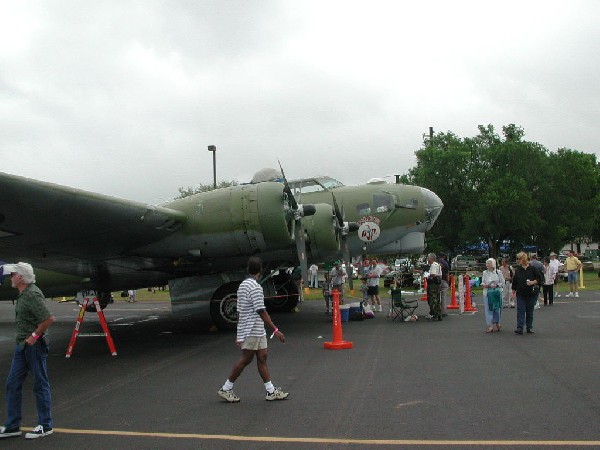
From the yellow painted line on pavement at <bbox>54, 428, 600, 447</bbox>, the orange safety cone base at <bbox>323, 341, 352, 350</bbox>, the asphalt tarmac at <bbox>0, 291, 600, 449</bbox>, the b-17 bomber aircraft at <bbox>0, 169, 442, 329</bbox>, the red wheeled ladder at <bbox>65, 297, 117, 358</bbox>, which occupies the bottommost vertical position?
the yellow painted line on pavement at <bbox>54, 428, 600, 447</bbox>

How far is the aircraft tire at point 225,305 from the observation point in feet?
45.5

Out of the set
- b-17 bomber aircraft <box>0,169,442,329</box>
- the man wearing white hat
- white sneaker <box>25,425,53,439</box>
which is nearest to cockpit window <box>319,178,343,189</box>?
b-17 bomber aircraft <box>0,169,442,329</box>

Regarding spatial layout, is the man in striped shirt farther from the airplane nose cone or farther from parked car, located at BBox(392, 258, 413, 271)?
parked car, located at BBox(392, 258, 413, 271)

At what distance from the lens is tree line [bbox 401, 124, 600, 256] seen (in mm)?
39781

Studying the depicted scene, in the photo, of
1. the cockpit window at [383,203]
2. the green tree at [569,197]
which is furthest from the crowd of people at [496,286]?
the green tree at [569,197]

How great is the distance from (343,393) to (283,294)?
12451 millimetres

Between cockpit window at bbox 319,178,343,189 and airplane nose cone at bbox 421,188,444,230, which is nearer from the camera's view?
airplane nose cone at bbox 421,188,444,230

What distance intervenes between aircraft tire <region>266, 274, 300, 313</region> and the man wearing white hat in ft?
→ 42.6

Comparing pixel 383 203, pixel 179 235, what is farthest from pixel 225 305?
pixel 383 203

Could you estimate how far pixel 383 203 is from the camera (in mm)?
15906

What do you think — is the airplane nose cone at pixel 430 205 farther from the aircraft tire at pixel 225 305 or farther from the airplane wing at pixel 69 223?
the airplane wing at pixel 69 223

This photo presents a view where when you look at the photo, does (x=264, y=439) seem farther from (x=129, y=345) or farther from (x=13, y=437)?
(x=129, y=345)

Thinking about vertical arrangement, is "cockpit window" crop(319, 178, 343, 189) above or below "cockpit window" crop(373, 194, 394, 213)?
above

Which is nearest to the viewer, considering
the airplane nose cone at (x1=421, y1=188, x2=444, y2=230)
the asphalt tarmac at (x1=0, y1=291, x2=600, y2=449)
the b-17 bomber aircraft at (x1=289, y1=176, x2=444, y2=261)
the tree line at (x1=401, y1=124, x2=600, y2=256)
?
the asphalt tarmac at (x1=0, y1=291, x2=600, y2=449)
